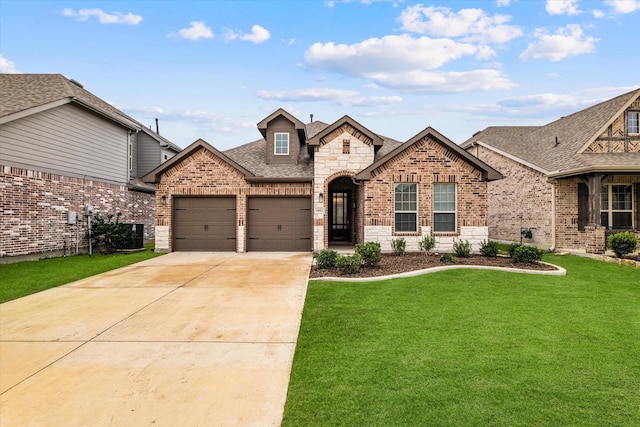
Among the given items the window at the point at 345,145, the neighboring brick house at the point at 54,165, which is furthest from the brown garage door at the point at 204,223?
the window at the point at 345,145

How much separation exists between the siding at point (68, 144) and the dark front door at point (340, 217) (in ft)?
37.3

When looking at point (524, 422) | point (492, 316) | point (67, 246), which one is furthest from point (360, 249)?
point (67, 246)

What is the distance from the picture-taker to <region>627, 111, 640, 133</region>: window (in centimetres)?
1580

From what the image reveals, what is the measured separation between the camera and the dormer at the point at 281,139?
16062 millimetres

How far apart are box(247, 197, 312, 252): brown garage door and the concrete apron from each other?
662 cm

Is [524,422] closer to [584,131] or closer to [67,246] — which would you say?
[67,246]

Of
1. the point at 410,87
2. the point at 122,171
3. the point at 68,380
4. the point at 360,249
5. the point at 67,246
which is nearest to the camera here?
the point at 68,380

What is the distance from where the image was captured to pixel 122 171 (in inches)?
729

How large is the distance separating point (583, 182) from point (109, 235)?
20.8 m

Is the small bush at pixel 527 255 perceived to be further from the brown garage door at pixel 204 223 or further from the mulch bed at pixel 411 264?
the brown garage door at pixel 204 223

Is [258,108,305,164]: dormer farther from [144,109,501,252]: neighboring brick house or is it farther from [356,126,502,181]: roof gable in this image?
[356,126,502,181]: roof gable

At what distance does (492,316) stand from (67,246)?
52.1ft

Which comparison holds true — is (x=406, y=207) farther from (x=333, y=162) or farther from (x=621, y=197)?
(x=621, y=197)

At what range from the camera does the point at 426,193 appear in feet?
44.2
